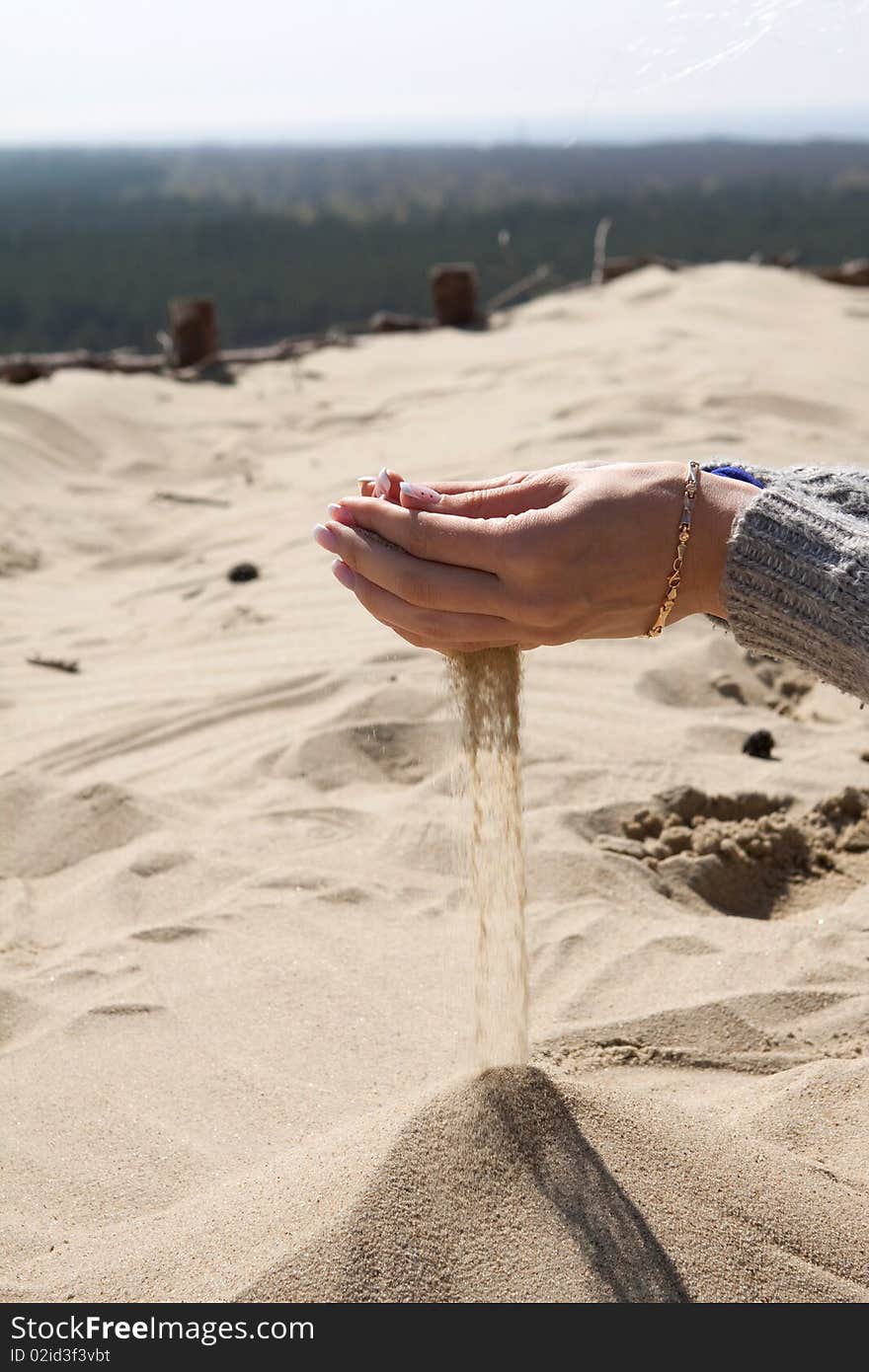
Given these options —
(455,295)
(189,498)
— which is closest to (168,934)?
(189,498)

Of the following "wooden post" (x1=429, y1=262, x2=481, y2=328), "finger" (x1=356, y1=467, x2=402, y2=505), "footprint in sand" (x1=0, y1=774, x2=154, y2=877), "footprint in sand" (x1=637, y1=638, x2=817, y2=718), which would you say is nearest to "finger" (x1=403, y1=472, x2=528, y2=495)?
"finger" (x1=356, y1=467, x2=402, y2=505)

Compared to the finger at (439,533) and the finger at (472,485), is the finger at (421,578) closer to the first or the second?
the finger at (439,533)

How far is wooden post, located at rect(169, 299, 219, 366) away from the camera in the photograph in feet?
29.8

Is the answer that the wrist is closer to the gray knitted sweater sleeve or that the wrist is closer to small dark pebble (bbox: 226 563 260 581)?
the gray knitted sweater sleeve

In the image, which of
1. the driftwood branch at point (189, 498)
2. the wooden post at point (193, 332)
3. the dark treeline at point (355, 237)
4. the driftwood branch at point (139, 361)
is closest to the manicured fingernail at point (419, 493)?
the driftwood branch at point (189, 498)

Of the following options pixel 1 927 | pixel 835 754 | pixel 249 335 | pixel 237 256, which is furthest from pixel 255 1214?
pixel 237 256

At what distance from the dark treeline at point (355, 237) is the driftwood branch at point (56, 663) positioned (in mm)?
6168

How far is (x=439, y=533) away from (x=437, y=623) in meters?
0.13

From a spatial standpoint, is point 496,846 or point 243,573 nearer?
point 496,846

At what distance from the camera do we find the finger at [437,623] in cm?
185

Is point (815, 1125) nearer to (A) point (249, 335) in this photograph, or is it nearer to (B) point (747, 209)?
(A) point (249, 335)

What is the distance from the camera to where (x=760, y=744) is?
10.4 ft

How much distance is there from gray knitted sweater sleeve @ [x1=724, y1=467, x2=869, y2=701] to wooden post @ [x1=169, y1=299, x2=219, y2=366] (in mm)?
7942

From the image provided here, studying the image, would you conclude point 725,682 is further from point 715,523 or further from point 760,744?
point 715,523
